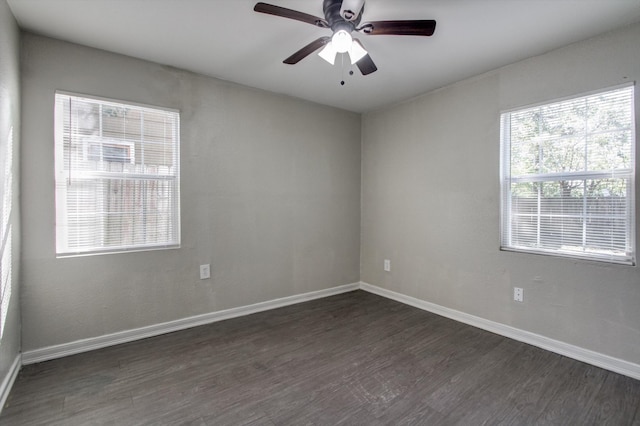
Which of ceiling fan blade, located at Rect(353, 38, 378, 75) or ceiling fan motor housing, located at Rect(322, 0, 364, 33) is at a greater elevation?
ceiling fan motor housing, located at Rect(322, 0, 364, 33)

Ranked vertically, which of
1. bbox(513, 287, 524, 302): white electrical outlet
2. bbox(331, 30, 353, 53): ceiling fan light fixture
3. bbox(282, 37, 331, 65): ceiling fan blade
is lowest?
bbox(513, 287, 524, 302): white electrical outlet

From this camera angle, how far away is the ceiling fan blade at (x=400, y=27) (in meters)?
1.71

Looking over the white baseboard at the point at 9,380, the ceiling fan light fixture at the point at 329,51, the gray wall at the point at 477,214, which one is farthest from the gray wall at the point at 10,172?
the gray wall at the point at 477,214

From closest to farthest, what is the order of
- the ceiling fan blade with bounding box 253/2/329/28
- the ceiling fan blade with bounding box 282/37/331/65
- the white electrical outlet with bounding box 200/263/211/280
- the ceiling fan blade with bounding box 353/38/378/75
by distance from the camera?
the ceiling fan blade with bounding box 253/2/329/28 < the ceiling fan blade with bounding box 282/37/331/65 < the ceiling fan blade with bounding box 353/38/378/75 < the white electrical outlet with bounding box 200/263/211/280

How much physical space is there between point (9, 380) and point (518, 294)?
386 centimetres

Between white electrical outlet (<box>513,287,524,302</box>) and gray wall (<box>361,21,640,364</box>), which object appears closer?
gray wall (<box>361,21,640,364</box>)

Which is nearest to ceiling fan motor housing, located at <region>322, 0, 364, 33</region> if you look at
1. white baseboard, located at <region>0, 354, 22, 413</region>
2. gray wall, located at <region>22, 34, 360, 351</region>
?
gray wall, located at <region>22, 34, 360, 351</region>

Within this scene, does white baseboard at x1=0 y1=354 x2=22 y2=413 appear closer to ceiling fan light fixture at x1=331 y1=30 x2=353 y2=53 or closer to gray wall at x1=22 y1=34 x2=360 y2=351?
gray wall at x1=22 y1=34 x2=360 y2=351

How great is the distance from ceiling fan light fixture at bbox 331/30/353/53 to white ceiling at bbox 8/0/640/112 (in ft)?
0.94

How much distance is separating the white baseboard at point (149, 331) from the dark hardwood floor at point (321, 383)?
8 cm

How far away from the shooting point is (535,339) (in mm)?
2600

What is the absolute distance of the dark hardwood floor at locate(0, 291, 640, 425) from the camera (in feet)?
5.73

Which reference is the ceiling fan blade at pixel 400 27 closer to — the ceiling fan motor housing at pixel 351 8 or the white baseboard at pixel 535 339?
the ceiling fan motor housing at pixel 351 8

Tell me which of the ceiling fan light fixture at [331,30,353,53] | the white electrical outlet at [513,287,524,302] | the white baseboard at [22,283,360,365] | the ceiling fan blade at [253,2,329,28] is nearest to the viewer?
the ceiling fan blade at [253,2,329,28]
